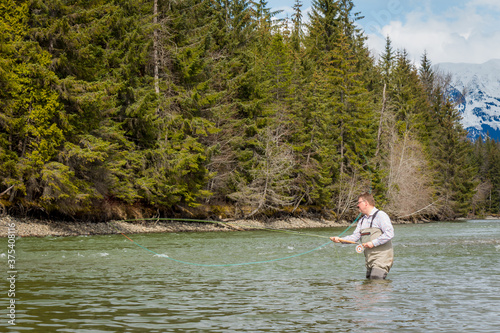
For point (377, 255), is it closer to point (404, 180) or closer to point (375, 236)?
point (375, 236)

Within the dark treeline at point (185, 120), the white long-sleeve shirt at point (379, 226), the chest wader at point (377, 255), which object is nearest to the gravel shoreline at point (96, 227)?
the dark treeline at point (185, 120)

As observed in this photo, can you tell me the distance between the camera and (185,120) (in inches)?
1405

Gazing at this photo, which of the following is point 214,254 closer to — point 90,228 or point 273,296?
point 273,296

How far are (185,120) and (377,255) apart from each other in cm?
2547

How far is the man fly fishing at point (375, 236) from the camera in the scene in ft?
36.9

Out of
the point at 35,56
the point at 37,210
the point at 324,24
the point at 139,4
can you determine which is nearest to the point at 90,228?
the point at 37,210

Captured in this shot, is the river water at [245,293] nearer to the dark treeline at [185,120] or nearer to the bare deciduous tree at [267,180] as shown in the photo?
the dark treeline at [185,120]

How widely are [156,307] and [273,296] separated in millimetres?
2349

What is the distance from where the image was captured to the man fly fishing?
11.3 metres

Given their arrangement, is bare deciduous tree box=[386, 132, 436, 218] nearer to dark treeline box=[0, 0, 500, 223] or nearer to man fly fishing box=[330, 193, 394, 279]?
Result: dark treeline box=[0, 0, 500, 223]

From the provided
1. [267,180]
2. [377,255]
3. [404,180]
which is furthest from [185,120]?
[404,180]

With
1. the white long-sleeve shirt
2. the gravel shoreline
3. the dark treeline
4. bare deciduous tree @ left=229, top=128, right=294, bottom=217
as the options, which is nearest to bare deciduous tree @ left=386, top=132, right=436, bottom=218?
the dark treeline

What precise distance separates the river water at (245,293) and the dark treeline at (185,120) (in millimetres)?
9572

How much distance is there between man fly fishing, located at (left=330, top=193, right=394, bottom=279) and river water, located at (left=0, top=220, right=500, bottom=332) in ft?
1.42
